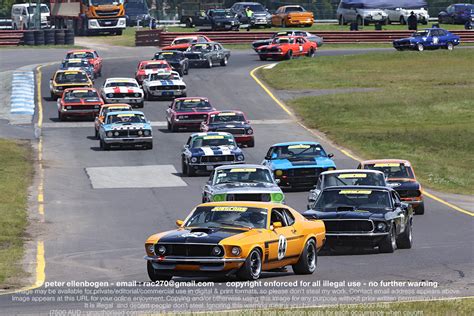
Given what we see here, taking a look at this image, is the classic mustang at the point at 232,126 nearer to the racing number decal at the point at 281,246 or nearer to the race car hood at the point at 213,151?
the race car hood at the point at 213,151

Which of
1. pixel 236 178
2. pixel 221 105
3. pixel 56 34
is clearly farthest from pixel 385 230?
pixel 56 34

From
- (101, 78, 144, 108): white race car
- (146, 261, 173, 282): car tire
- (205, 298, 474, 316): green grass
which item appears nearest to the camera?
(205, 298, 474, 316): green grass

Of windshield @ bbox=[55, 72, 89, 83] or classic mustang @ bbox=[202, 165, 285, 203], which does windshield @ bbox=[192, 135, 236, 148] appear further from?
windshield @ bbox=[55, 72, 89, 83]

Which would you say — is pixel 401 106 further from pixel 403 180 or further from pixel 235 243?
pixel 235 243

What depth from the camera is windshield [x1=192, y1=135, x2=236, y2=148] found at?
3666 centimetres

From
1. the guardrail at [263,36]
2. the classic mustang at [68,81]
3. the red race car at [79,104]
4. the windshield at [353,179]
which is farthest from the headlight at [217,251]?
the guardrail at [263,36]

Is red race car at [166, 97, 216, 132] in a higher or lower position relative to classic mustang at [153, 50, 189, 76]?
higher

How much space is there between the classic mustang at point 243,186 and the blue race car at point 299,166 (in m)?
3.61

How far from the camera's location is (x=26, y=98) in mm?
58719

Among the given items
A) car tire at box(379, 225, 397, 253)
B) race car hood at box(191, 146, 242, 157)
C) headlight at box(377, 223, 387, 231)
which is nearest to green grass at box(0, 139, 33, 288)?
race car hood at box(191, 146, 242, 157)

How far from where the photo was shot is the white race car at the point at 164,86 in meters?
56.6

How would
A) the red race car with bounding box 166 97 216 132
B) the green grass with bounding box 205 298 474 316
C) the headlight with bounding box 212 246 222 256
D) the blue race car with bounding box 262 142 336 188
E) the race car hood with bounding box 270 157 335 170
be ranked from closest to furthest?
the green grass with bounding box 205 298 474 316 → the headlight with bounding box 212 246 222 256 → the blue race car with bounding box 262 142 336 188 → the race car hood with bounding box 270 157 335 170 → the red race car with bounding box 166 97 216 132

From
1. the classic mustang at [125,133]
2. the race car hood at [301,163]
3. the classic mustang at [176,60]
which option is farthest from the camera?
the classic mustang at [176,60]

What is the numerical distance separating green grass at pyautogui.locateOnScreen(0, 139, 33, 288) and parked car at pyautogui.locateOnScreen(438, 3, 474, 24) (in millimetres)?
56331
